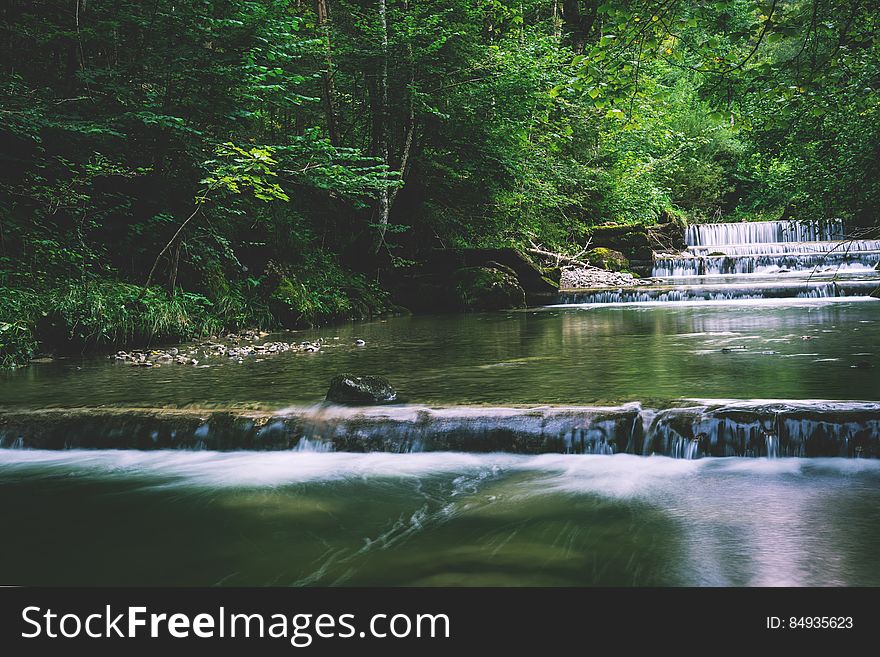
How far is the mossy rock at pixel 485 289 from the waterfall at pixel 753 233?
43.8 feet

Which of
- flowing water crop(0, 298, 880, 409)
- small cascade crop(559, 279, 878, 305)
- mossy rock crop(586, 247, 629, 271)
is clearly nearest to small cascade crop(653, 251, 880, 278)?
mossy rock crop(586, 247, 629, 271)

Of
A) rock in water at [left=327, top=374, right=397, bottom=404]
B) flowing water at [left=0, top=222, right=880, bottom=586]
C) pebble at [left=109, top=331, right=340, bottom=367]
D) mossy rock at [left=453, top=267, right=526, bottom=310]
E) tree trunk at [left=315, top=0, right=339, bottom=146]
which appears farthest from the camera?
mossy rock at [left=453, top=267, right=526, bottom=310]

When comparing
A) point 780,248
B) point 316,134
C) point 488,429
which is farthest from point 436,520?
point 780,248

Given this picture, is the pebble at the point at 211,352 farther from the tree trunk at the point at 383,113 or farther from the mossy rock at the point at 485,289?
the mossy rock at the point at 485,289

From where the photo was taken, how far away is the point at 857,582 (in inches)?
117

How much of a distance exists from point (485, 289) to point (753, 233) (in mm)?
14878

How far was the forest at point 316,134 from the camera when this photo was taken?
22.5 ft

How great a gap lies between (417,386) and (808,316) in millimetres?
8009

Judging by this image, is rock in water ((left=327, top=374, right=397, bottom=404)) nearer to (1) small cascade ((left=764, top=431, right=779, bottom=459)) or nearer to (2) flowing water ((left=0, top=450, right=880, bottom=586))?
(2) flowing water ((left=0, top=450, right=880, bottom=586))

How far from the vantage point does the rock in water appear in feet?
18.4

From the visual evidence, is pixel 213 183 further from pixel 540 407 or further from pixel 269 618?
pixel 269 618

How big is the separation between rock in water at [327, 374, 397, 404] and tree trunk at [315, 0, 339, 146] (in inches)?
407

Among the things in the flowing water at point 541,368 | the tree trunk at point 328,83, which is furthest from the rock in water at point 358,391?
the tree trunk at point 328,83

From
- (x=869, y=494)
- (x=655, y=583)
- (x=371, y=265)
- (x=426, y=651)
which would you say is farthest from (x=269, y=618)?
(x=371, y=265)
